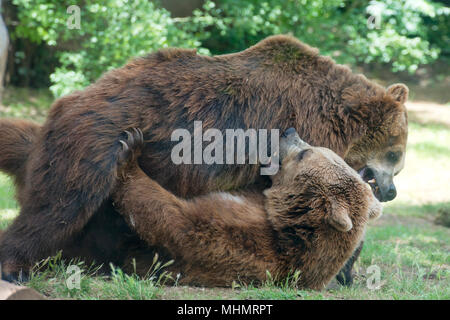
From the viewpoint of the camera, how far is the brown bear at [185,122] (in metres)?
4.80

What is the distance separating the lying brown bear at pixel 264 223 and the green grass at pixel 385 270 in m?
0.18

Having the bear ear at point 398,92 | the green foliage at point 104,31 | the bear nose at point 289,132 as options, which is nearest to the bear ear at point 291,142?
the bear nose at point 289,132

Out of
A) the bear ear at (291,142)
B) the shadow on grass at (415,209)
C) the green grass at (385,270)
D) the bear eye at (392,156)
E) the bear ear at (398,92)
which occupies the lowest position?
the shadow on grass at (415,209)

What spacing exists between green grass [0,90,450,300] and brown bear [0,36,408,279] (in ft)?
1.51

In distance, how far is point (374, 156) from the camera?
6051 millimetres

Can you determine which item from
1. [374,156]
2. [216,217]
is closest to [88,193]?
[216,217]

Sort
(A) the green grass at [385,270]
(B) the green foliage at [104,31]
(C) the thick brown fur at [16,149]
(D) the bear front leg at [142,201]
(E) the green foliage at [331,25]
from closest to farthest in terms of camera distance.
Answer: (A) the green grass at [385,270] < (D) the bear front leg at [142,201] < (C) the thick brown fur at [16,149] < (B) the green foliage at [104,31] < (E) the green foliage at [331,25]

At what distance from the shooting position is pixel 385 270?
5957mm

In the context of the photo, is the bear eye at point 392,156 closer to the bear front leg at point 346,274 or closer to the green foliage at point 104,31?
the bear front leg at point 346,274

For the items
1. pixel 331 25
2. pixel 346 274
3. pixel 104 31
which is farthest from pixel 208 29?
pixel 346 274

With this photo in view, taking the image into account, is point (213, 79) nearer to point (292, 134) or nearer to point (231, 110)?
point (231, 110)

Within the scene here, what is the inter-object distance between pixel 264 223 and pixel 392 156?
180 cm

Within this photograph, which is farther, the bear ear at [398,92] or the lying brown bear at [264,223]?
the bear ear at [398,92]

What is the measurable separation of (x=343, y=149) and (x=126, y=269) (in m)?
2.32
